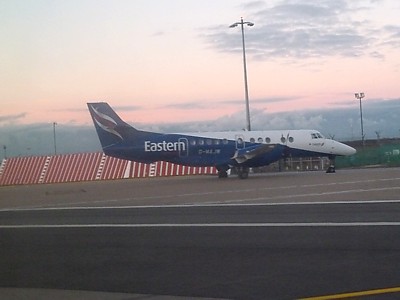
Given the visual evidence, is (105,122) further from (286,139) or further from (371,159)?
(371,159)

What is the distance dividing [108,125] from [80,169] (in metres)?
10.3

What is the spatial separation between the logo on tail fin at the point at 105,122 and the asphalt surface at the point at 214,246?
55.7 ft

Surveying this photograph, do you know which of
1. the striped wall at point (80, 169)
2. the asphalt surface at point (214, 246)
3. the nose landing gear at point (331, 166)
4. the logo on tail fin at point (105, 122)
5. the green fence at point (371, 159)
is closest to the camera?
the asphalt surface at point (214, 246)

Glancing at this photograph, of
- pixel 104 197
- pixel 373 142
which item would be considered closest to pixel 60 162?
pixel 104 197

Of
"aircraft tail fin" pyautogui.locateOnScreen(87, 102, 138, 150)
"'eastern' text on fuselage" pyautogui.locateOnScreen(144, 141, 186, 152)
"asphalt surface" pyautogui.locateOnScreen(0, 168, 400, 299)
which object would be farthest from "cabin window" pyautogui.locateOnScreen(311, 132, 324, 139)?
"asphalt surface" pyautogui.locateOnScreen(0, 168, 400, 299)

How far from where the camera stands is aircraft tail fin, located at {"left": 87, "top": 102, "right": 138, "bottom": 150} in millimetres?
46000

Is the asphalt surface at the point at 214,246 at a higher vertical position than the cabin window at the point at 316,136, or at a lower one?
lower

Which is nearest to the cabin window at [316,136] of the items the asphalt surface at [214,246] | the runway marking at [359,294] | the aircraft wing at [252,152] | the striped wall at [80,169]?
the aircraft wing at [252,152]

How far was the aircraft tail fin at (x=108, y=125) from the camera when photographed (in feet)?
151

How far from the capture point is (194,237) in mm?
17172

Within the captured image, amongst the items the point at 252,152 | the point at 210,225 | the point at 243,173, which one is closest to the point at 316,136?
the point at 252,152

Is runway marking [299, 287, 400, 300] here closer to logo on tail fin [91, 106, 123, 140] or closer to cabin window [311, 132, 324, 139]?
logo on tail fin [91, 106, 123, 140]

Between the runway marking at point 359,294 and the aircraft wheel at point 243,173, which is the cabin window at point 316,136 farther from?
the runway marking at point 359,294

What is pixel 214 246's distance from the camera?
15438 millimetres
